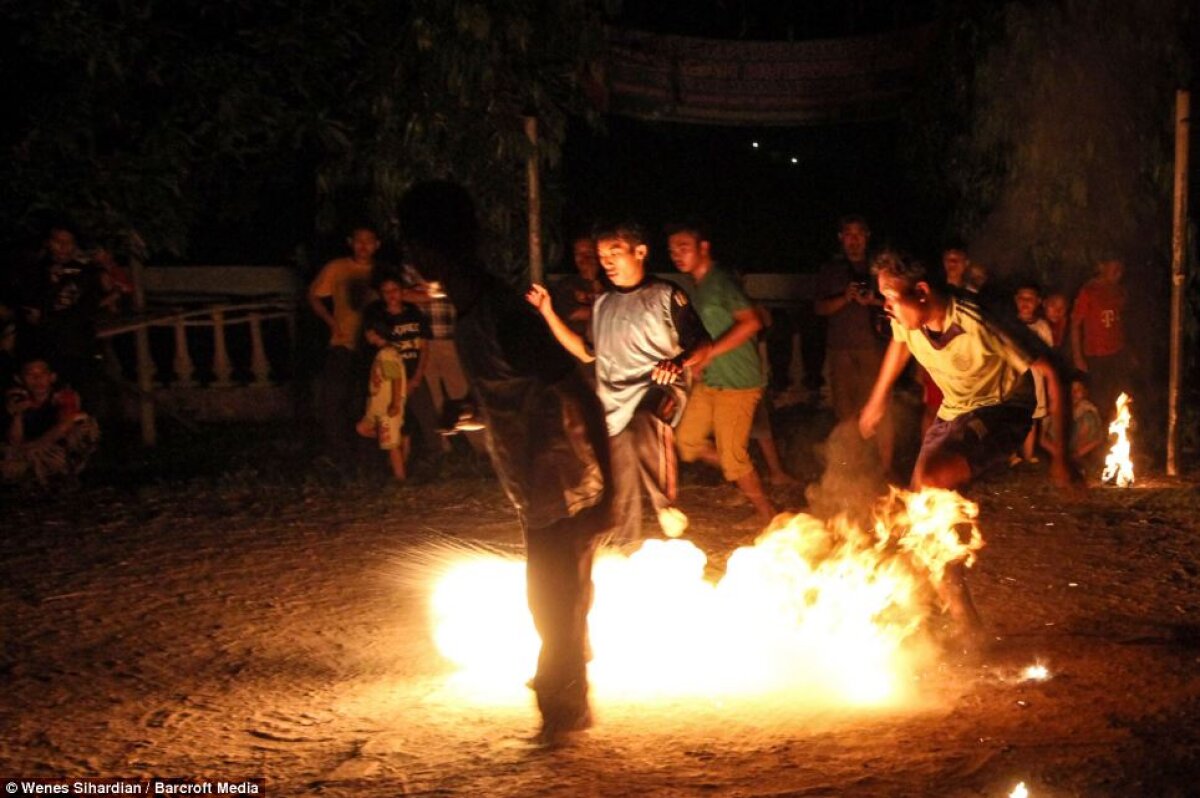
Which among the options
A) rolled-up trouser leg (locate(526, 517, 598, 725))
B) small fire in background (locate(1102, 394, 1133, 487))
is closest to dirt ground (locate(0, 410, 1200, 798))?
rolled-up trouser leg (locate(526, 517, 598, 725))

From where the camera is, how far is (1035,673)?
592cm

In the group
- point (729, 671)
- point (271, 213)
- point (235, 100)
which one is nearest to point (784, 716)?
point (729, 671)

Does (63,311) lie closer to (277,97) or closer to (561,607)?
(277,97)

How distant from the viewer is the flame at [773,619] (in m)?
5.95

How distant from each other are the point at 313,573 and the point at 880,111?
716 cm

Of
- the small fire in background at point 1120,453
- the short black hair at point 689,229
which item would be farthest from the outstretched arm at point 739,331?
the small fire in background at point 1120,453

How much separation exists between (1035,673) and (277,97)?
7.82 metres

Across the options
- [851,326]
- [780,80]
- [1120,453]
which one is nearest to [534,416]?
[1120,453]

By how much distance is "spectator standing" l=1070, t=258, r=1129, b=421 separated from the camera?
1124 cm

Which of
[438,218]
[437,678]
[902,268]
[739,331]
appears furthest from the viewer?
[739,331]

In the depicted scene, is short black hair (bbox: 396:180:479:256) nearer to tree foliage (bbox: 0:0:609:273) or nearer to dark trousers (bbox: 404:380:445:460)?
tree foliage (bbox: 0:0:609:273)

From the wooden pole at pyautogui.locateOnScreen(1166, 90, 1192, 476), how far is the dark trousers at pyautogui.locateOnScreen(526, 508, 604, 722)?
602 cm

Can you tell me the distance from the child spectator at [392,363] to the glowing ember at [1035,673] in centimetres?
579

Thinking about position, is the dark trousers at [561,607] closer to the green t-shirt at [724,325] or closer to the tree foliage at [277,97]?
the green t-shirt at [724,325]
